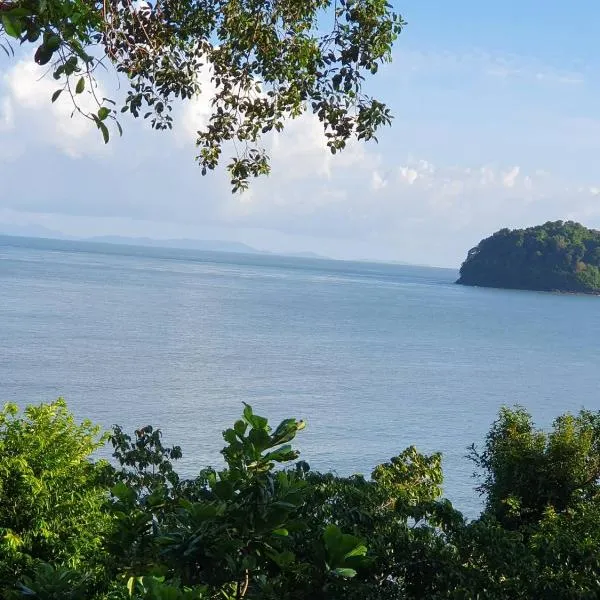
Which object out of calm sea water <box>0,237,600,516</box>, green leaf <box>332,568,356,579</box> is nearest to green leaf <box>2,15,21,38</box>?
green leaf <box>332,568,356,579</box>

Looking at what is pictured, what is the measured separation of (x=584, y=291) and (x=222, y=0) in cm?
14238

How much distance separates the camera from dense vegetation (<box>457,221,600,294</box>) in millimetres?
136125

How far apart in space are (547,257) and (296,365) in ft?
326

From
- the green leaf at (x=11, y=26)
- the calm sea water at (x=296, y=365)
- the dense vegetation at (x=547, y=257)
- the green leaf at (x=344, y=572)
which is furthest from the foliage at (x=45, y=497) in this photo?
the dense vegetation at (x=547, y=257)

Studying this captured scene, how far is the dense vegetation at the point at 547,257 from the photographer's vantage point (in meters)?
136

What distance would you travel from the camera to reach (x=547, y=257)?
139750 millimetres

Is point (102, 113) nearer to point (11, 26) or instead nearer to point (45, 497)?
point (11, 26)

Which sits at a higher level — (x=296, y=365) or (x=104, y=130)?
(x=104, y=130)

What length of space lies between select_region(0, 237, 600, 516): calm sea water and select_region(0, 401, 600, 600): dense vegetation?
10925 mm

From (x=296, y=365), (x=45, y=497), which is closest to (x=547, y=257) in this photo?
(x=296, y=365)

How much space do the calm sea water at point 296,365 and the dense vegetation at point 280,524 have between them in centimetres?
1092

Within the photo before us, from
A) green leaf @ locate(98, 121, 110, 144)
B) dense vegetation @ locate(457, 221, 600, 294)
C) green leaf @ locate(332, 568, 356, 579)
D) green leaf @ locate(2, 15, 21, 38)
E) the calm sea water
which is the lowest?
the calm sea water

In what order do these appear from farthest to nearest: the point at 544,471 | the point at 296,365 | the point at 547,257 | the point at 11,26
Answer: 1. the point at 547,257
2. the point at 296,365
3. the point at 544,471
4. the point at 11,26

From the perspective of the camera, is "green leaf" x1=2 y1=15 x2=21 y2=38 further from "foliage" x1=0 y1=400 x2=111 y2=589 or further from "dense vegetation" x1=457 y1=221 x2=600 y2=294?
"dense vegetation" x1=457 y1=221 x2=600 y2=294
